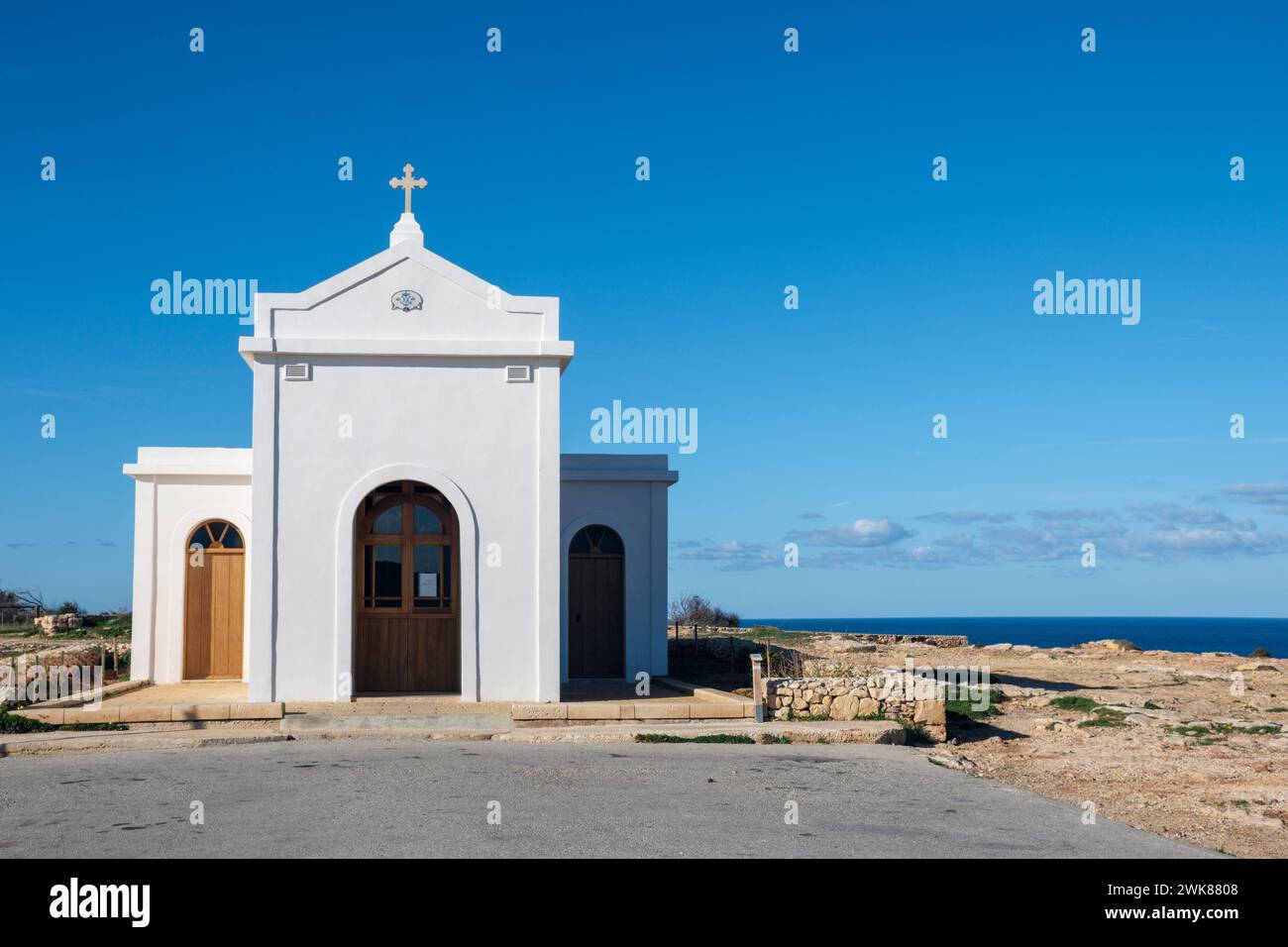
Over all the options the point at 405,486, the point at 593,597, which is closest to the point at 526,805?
the point at 405,486

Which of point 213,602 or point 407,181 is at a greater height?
point 407,181

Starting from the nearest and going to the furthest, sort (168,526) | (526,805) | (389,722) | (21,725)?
(526,805), (21,725), (389,722), (168,526)

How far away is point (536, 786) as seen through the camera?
1074 centimetres

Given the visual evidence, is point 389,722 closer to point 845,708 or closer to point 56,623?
point 845,708

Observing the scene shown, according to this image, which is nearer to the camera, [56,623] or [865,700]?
[865,700]

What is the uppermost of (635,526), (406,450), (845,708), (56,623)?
(406,450)

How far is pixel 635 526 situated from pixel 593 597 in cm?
→ 137

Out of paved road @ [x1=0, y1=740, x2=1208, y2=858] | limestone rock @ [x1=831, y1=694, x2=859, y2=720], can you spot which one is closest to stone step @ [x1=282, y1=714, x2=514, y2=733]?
paved road @ [x1=0, y1=740, x2=1208, y2=858]

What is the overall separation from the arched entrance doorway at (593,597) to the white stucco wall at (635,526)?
0.50ft

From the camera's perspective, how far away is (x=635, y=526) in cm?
1980

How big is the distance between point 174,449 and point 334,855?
1359cm

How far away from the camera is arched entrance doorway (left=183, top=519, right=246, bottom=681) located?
19359mm

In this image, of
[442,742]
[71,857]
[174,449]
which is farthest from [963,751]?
[174,449]
